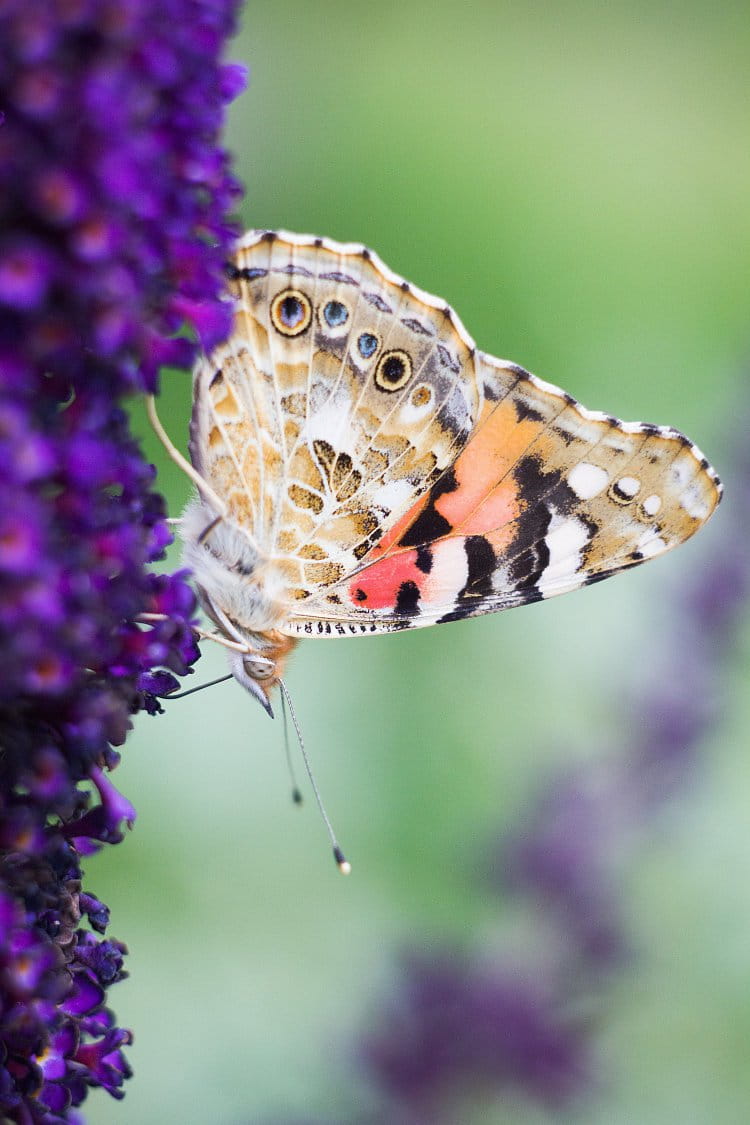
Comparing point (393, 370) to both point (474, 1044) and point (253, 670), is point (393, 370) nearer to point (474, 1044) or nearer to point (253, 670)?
point (253, 670)

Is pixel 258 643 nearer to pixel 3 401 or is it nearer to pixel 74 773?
pixel 74 773

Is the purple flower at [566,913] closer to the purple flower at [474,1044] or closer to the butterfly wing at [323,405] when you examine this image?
the purple flower at [474,1044]

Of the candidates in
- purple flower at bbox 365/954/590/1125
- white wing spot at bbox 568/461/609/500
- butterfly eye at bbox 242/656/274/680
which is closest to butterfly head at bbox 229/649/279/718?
butterfly eye at bbox 242/656/274/680

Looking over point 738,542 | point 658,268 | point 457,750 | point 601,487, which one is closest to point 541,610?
point 457,750

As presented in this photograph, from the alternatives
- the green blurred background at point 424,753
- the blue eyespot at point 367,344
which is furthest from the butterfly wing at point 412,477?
the green blurred background at point 424,753

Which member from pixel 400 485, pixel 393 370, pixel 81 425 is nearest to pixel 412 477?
pixel 400 485

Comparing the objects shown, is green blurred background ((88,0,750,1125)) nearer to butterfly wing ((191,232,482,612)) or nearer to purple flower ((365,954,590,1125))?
purple flower ((365,954,590,1125))

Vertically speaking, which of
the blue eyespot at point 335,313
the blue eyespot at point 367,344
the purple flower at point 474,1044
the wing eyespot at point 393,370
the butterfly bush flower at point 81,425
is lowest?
the purple flower at point 474,1044

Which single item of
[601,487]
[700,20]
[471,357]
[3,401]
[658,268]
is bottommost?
[3,401]
